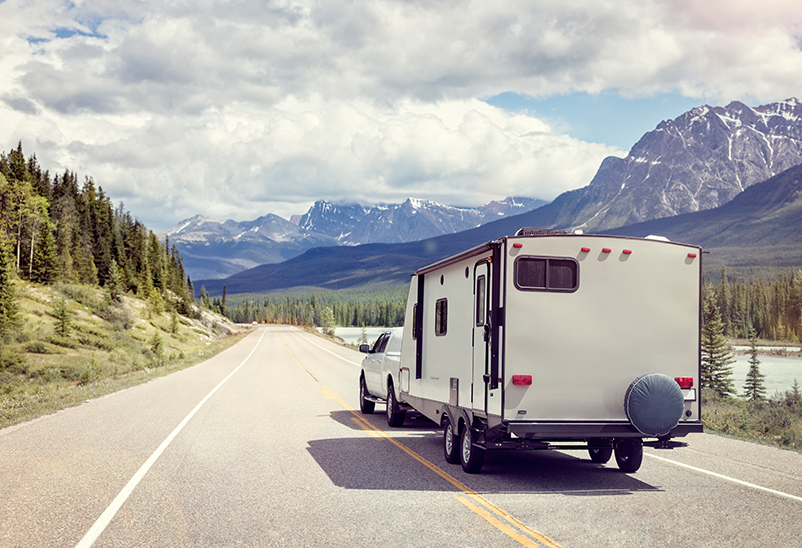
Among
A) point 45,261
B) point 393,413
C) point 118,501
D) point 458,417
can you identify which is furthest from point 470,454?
point 45,261

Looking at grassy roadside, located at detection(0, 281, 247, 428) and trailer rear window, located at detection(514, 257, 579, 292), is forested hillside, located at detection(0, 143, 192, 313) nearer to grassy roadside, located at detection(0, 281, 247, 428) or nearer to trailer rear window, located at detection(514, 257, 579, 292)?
grassy roadside, located at detection(0, 281, 247, 428)

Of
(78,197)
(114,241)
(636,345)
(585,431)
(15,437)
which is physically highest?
(78,197)

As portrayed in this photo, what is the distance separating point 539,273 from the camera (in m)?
8.55

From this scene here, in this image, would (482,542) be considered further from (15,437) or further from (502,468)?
(15,437)

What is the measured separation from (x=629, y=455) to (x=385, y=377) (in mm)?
6377

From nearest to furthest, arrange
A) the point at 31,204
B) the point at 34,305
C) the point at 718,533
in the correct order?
the point at 718,533 → the point at 34,305 → the point at 31,204

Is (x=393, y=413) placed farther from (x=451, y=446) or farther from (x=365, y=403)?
(x=451, y=446)

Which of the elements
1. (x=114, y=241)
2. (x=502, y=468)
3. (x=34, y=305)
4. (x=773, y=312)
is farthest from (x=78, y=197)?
(x=773, y=312)

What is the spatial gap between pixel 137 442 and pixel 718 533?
8.98 m

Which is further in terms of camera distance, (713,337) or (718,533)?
(713,337)

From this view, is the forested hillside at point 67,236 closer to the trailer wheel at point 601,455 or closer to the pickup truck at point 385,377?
the pickup truck at point 385,377

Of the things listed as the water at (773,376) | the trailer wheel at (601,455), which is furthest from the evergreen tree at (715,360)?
the trailer wheel at (601,455)

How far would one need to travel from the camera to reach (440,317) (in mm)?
10828

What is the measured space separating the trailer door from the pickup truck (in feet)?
15.3
